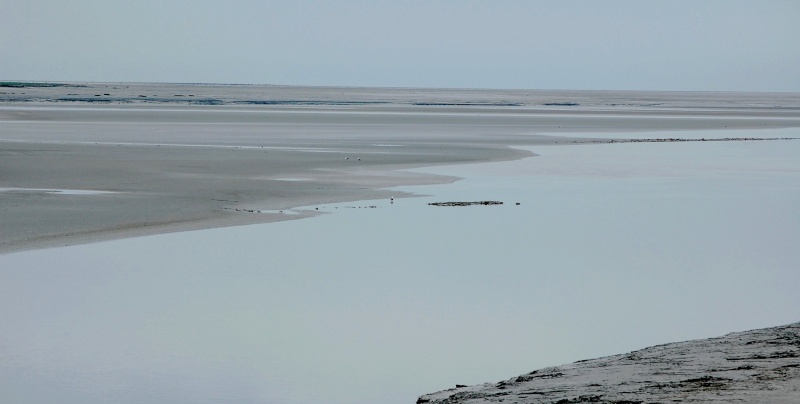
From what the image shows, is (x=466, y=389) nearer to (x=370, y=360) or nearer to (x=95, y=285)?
(x=370, y=360)

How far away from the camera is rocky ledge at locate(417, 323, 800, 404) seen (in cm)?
535

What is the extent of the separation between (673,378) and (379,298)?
3891 millimetres

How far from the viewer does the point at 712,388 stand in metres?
5.45

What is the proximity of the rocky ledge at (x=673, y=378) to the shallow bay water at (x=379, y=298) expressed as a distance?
62 cm

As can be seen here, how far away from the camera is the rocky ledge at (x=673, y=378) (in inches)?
211

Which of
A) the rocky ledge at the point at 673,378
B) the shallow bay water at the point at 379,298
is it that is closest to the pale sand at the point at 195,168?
the shallow bay water at the point at 379,298

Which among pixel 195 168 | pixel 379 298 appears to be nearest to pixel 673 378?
pixel 379 298

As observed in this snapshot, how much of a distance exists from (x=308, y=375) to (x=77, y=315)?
248 centimetres

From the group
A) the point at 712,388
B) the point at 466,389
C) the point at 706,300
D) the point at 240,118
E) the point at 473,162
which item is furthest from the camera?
the point at 240,118

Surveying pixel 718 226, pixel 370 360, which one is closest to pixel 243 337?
pixel 370 360

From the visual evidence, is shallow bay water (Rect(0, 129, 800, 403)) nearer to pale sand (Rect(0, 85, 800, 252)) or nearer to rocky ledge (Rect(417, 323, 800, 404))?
rocky ledge (Rect(417, 323, 800, 404))

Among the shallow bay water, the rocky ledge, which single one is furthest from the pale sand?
the rocky ledge

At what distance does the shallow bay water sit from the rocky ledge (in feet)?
2.03

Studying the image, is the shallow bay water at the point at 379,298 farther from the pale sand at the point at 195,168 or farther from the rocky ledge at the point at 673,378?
the pale sand at the point at 195,168
